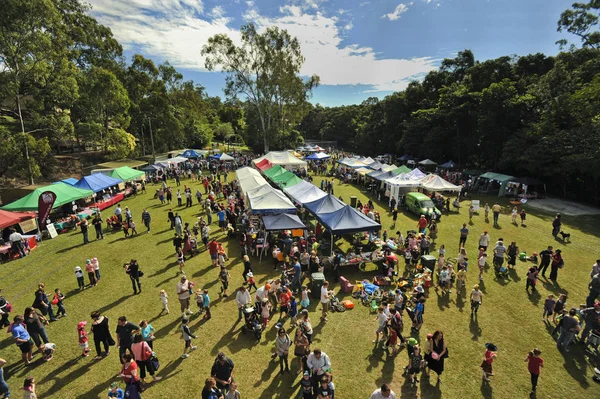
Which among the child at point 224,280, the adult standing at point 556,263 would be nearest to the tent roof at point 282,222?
the child at point 224,280

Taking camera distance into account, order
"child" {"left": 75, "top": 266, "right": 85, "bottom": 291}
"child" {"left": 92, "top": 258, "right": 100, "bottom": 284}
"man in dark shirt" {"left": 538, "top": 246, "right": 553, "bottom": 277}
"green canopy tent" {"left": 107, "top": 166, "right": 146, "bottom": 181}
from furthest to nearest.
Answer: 1. "green canopy tent" {"left": 107, "top": 166, "right": 146, "bottom": 181}
2. "man in dark shirt" {"left": 538, "top": 246, "right": 553, "bottom": 277}
3. "child" {"left": 92, "top": 258, "right": 100, "bottom": 284}
4. "child" {"left": 75, "top": 266, "right": 85, "bottom": 291}

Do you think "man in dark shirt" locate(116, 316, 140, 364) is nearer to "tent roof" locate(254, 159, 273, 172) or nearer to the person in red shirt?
the person in red shirt

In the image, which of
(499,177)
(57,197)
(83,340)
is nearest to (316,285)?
(83,340)

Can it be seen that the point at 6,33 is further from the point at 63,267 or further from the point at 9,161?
the point at 63,267

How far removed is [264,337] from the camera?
8.31 m

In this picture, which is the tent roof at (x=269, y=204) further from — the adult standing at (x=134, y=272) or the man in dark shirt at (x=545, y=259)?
the man in dark shirt at (x=545, y=259)

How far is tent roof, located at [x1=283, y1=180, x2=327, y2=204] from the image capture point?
55.9ft

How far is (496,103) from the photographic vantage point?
2920 centimetres

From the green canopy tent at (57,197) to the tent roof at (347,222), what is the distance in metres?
15.9

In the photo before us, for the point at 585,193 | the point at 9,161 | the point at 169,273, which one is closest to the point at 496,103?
the point at 585,193

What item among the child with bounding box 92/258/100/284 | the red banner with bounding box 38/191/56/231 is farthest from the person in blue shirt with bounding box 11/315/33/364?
the red banner with bounding box 38/191/56/231

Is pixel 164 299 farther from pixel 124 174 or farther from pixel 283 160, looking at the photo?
pixel 283 160

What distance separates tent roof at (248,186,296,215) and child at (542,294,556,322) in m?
10.2

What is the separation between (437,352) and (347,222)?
6740 millimetres
